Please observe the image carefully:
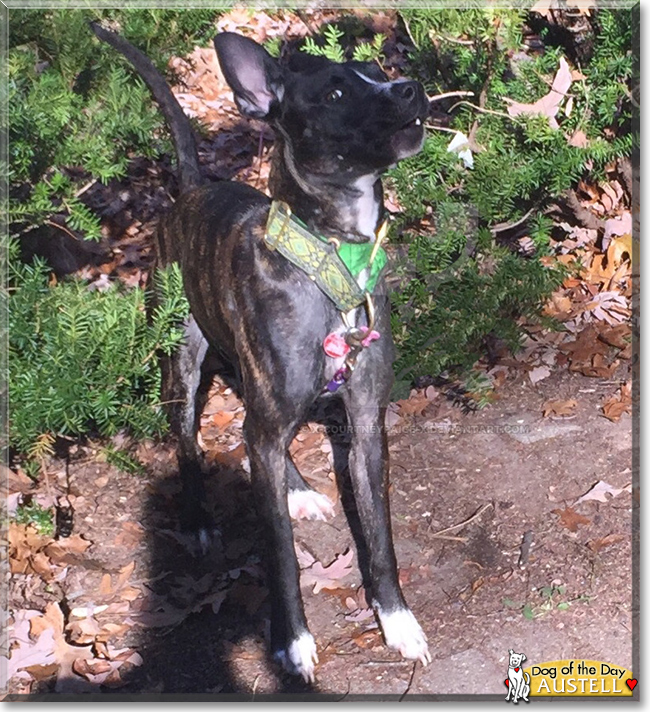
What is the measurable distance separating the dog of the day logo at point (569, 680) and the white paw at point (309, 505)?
1359mm

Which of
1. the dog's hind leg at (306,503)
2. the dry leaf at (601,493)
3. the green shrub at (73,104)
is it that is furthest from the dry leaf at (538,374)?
the green shrub at (73,104)

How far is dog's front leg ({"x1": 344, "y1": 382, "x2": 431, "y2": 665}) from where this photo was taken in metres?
3.74

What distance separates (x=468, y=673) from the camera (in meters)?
3.59

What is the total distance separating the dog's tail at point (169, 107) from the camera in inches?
173

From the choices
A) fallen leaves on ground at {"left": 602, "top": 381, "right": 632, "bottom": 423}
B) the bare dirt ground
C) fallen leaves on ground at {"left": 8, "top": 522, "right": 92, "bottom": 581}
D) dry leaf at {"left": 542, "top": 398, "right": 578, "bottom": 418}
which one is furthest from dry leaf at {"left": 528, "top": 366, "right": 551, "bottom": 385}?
fallen leaves on ground at {"left": 8, "top": 522, "right": 92, "bottom": 581}

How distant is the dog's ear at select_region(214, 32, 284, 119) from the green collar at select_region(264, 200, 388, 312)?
0.37 metres

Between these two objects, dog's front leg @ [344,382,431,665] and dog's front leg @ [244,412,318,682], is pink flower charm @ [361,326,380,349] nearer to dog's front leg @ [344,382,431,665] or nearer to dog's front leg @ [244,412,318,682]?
dog's front leg @ [344,382,431,665]

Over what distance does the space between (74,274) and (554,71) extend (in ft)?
9.76

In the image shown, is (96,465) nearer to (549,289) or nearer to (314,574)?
(314,574)

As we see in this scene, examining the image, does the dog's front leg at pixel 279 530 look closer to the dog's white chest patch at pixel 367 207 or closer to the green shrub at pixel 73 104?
the dog's white chest patch at pixel 367 207

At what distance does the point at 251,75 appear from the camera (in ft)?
11.5

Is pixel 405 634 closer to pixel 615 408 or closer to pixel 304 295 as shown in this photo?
pixel 304 295

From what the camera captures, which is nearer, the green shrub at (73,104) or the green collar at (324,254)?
the green collar at (324,254)

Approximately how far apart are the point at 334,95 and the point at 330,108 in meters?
0.05
